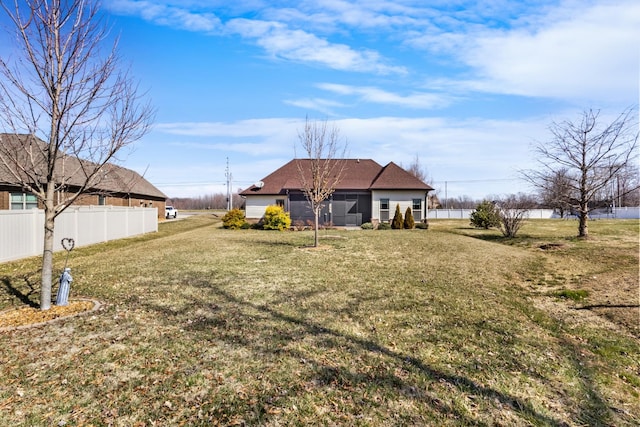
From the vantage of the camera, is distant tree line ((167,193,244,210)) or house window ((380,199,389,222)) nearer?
house window ((380,199,389,222))

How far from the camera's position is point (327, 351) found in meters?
4.51

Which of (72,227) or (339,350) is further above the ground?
(72,227)

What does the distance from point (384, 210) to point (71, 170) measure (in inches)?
896

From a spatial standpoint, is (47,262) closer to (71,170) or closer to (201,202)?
(71,170)

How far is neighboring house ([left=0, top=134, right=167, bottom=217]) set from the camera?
22.5 ft

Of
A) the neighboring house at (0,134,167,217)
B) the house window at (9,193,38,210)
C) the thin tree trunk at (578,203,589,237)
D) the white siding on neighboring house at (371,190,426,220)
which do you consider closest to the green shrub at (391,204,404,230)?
the white siding on neighboring house at (371,190,426,220)

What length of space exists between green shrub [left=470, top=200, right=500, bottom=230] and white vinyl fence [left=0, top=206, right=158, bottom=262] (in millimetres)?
23632

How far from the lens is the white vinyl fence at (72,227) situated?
449 inches

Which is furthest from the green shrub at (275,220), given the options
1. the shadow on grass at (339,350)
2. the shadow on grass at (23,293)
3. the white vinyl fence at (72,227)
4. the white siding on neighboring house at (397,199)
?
the shadow on grass at (339,350)

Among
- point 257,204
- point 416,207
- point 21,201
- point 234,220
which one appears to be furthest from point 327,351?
point 257,204

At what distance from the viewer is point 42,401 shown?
3.31 meters

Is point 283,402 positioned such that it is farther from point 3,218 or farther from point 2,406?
point 3,218

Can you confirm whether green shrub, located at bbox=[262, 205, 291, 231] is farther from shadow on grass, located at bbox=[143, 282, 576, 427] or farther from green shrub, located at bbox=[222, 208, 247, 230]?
shadow on grass, located at bbox=[143, 282, 576, 427]

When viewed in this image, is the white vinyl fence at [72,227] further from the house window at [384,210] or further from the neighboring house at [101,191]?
the house window at [384,210]
